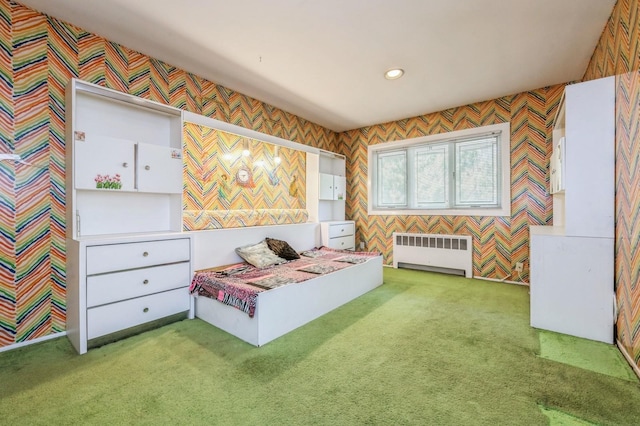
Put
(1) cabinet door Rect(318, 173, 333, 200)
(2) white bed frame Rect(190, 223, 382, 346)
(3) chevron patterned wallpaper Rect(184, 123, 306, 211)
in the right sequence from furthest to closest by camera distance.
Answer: (1) cabinet door Rect(318, 173, 333, 200) → (3) chevron patterned wallpaper Rect(184, 123, 306, 211) → (2) white bed frame Rect(190, 223, 382, 346)

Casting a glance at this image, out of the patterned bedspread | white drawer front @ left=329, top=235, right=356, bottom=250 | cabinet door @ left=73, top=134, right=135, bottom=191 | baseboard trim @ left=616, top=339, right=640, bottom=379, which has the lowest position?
baseboard trim @ left=616, top=339, right=640, bottom=379

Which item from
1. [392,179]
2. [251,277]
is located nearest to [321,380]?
[251,277]

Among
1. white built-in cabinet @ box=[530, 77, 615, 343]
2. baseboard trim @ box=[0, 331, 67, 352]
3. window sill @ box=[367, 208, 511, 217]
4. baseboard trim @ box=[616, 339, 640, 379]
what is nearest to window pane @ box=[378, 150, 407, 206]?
window sill @ box=[367, 208, 511, 217]

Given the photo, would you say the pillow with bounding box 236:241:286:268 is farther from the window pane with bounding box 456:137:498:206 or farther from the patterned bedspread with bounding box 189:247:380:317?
the window pane with bounding box 456:137:498:206

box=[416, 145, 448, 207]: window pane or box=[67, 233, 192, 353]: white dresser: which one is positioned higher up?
box=[416, 145, 448, 207]: window pane

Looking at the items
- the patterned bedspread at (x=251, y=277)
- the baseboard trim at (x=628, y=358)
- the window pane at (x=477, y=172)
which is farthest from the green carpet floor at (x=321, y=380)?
the window pane at (x=477, y=172)

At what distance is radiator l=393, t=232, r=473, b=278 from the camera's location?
14.0 ft

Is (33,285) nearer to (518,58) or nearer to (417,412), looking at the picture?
(417,412)

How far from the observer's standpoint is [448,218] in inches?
177

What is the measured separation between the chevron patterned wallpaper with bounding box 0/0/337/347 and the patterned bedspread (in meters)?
1.12

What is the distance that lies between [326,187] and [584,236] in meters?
3.30

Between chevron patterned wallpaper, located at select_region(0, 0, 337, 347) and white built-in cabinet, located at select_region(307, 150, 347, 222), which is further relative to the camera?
white built-in cabinet, located at select_region(307, 150, 347, 222)

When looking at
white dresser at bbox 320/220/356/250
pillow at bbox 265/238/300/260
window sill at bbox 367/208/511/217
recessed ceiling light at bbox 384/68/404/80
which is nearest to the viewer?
recessed ceiling light at bbox 384/68/404/80

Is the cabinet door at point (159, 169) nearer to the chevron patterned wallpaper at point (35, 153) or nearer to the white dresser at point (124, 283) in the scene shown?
the white dresser at point (124, 283)
